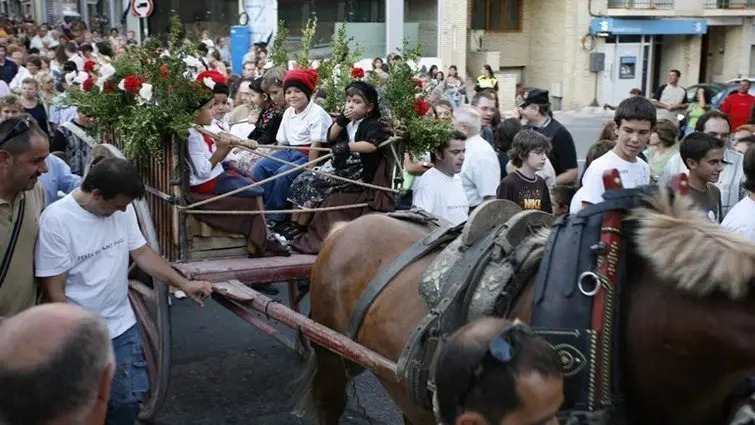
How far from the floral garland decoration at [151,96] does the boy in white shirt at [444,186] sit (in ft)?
4.80

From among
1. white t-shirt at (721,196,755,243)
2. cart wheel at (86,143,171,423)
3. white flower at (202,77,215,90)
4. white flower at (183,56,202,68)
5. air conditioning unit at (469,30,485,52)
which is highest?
air conditioning unit at (469,30,485,52)

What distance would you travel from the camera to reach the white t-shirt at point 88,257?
3641 mm

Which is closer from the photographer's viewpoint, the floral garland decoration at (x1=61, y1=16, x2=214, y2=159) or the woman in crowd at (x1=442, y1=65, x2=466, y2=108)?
the floral garland decoration at (x1=61, y1=16, x2=214, y2=159)

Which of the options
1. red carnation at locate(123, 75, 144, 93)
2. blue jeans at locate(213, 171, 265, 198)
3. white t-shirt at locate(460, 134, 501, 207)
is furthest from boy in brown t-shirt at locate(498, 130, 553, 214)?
red carnation at locate(123, 75, 144, 93)

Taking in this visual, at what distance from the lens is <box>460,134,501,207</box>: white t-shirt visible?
246 inches

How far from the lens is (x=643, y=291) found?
266 cm

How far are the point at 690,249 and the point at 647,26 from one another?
26.8 m

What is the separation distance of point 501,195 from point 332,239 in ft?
6.15

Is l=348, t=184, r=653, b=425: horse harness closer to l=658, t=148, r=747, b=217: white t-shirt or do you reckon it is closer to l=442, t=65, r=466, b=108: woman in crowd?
l=658, t=148, r=747, b=217: white t-shirt

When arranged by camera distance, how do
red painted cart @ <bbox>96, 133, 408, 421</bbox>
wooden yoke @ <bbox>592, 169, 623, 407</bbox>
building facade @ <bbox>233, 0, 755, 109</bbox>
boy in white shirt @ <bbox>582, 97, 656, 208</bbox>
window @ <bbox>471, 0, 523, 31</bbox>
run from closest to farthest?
1. wooden yoke @ <bbox>592, 169, 623, 407</bbox>
2. boy in white shirt @ <bbox>582, 97, 656, 208</bbox>
3. red painted cart @ <bbox>96, 133, 408, 421</bbox>
4. building facade @ <bbox>233, 0, 755, 109</bbox>
5. window @ <bbox>471, 0, 523, 31</bbox>

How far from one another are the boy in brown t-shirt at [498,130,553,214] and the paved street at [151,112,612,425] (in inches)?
61.4

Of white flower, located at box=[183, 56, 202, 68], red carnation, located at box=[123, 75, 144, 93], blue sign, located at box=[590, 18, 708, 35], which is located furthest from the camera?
blue sign, located at box=[590, 18, 708, 35]

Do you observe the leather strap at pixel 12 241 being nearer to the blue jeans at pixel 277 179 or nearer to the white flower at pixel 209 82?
the white flower at pixel 209 82

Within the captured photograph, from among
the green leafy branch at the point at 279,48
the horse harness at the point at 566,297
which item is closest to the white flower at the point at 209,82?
the green leafy branch at the point at 279,48
